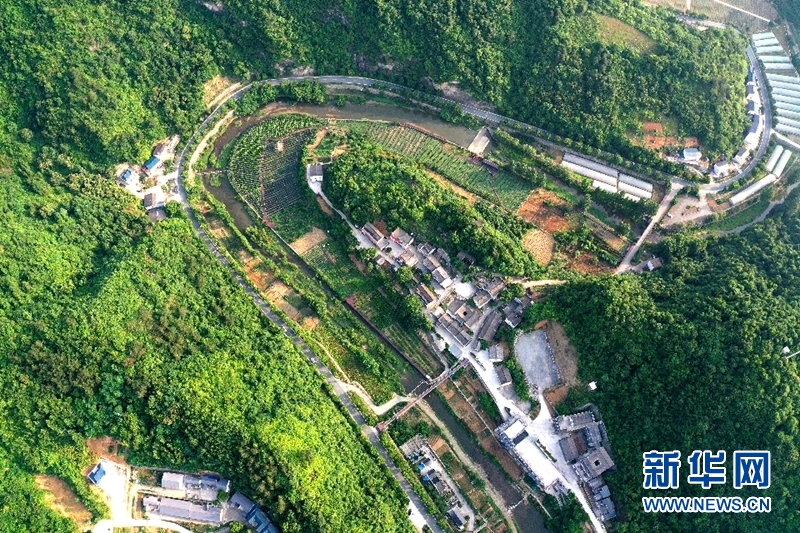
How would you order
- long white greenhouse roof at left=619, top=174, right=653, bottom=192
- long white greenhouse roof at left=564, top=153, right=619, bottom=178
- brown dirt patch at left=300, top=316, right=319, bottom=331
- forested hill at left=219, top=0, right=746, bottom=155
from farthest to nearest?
long white greenhouse roof at left=564, top=153, right=619, bottom=178, long white greenhouse roof at left=619, top=174, right=653, bottom=192, forested hill at left=219, top=0, right=746, bottom=155, brown dirt patch at left=300, top=316, right=319, bottom=331

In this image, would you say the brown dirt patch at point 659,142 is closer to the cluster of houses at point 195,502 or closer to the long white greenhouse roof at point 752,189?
the long white greenhouse roof at point 752,189

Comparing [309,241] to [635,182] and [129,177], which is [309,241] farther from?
[635,182]

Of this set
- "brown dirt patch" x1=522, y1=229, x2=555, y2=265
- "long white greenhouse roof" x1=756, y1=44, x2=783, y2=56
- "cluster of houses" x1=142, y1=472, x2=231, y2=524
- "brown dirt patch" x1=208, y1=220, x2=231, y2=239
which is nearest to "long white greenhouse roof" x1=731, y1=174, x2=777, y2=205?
"long white greenhouse roof" x1=756, y1=44, x2=783, y2=56

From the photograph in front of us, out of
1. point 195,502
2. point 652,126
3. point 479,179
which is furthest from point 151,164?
point 652,126

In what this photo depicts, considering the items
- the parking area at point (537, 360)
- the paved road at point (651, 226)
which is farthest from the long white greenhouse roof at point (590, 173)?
the parking area at point (537, 360)

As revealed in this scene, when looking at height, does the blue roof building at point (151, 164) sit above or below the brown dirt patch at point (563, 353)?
above

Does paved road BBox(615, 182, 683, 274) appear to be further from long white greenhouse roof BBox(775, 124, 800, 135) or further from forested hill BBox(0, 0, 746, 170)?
long white greenhouse roof BBox(775, 124, 800, 135)

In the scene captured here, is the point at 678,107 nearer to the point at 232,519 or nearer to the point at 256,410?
the point at 256,410
